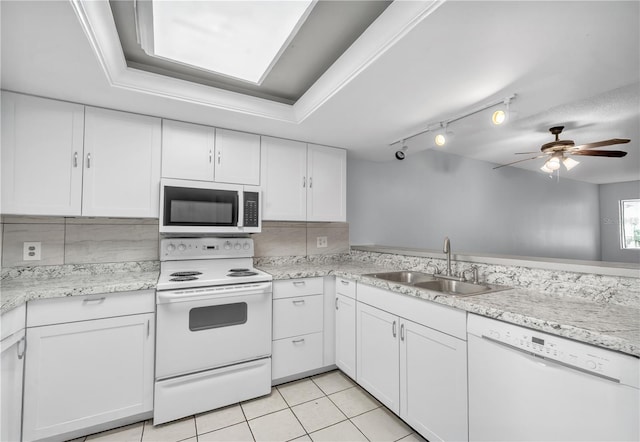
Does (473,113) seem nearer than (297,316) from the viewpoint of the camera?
Yes

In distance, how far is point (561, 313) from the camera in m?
1.15

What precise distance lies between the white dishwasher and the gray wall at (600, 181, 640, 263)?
6.62 metres

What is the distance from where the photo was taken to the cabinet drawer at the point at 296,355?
2.15 m

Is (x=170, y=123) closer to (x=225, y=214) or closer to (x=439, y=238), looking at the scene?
(x=225, y=214)

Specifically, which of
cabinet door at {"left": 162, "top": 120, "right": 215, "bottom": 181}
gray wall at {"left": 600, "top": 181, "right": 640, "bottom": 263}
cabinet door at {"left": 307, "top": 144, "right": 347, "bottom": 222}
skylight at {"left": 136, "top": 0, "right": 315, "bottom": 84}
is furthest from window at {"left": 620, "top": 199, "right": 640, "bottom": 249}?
cabinet door at {"left": 162, "top": 120, "right": 215, "bottom": 181}

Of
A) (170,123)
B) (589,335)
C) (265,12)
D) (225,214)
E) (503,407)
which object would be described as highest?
(265,12)

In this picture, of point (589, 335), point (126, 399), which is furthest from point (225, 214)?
point (589, 335)

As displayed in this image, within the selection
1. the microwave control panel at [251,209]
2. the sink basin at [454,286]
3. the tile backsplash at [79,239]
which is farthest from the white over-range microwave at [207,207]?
the sink basin at [454,286]

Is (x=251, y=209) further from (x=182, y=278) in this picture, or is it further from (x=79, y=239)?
(x=79, y=239)

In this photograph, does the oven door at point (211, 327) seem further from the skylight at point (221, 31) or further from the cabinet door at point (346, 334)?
the skylight at point (221, 31)

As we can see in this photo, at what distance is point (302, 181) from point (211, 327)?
142 centimetres

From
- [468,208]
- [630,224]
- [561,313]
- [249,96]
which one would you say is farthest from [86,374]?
[630,224]

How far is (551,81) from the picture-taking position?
1533 mm

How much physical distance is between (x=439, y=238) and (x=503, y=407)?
297cm
